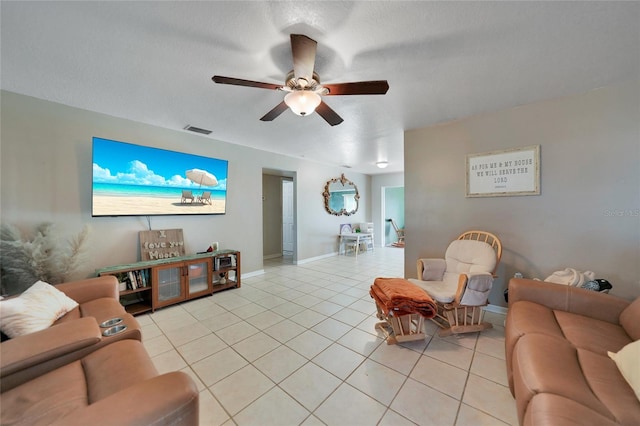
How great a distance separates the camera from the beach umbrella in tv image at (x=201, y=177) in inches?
128

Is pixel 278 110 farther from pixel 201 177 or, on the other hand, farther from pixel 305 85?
pixel 201 177

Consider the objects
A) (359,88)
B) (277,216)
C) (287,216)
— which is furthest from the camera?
(287,216)

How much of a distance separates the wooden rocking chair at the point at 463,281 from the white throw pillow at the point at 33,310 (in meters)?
2.96

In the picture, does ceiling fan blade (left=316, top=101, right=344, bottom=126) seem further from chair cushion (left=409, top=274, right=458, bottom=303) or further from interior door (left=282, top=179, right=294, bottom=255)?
interior door (left=282, top=179, right=294, bottom=255)

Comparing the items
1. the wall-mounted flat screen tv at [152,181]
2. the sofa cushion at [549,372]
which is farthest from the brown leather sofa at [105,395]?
the wall-mounted flat screen tv at [152,181]

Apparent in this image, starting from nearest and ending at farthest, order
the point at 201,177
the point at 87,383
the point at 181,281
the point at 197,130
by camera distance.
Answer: the point at 87,383 → the point at 181,281 → the point at 197,130 → the point at 201,177

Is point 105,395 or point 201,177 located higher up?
point 201,177

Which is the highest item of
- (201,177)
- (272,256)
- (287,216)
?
(201,177)

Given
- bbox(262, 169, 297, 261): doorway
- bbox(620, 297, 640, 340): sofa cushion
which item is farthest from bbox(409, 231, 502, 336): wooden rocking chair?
bbox(262, 169, 297, 261): doorway

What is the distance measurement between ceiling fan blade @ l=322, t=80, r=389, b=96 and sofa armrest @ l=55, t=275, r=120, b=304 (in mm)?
2578

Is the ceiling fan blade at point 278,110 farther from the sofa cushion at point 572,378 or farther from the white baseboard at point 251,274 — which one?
the white baseboard at point 251,274

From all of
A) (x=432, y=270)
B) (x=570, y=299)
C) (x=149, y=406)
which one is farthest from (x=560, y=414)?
(x=432, y=270)

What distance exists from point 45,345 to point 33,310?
1.74ft

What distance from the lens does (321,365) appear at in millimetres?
1782
